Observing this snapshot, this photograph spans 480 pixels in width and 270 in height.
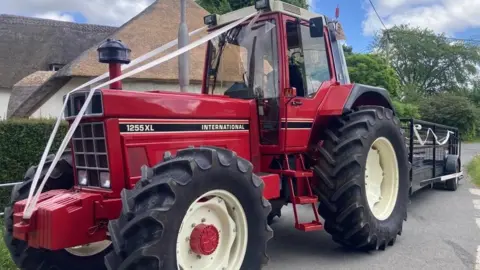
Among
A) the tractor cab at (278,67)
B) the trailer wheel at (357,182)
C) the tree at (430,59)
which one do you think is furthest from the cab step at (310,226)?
the tree at (430,59)

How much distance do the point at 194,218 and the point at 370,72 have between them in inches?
1028

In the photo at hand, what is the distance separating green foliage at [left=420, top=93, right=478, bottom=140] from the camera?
31.2 meters

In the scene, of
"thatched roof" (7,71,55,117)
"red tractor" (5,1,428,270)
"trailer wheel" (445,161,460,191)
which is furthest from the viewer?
"thatched roof" (7,71,55,117)

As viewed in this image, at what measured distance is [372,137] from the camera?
5203 millimetres

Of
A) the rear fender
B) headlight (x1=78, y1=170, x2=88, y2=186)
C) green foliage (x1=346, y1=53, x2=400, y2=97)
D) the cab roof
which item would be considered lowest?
headlight (x1=78, y1=170, x2=88, y2=186)

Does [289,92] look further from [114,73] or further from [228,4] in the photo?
[228,4]

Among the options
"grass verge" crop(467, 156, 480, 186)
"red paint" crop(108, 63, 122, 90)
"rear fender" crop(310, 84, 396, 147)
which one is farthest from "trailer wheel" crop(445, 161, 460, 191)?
"red paint" crop(108, 63, 122, 90)

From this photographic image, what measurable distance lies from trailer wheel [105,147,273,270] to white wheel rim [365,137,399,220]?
2.12m

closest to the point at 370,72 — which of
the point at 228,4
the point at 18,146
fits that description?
the point at 228,4

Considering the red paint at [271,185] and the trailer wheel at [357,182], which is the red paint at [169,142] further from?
the trailer wheel at [357,182]

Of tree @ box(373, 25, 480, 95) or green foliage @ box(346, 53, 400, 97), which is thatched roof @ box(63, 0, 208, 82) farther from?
tree @ box(373, 25, 480, 95)

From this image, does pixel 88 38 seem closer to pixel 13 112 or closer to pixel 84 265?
pixel 13 112

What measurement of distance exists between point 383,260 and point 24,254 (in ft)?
11.4

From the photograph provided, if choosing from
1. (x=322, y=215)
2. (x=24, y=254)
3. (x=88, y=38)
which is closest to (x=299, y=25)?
(x=322, y=215)
